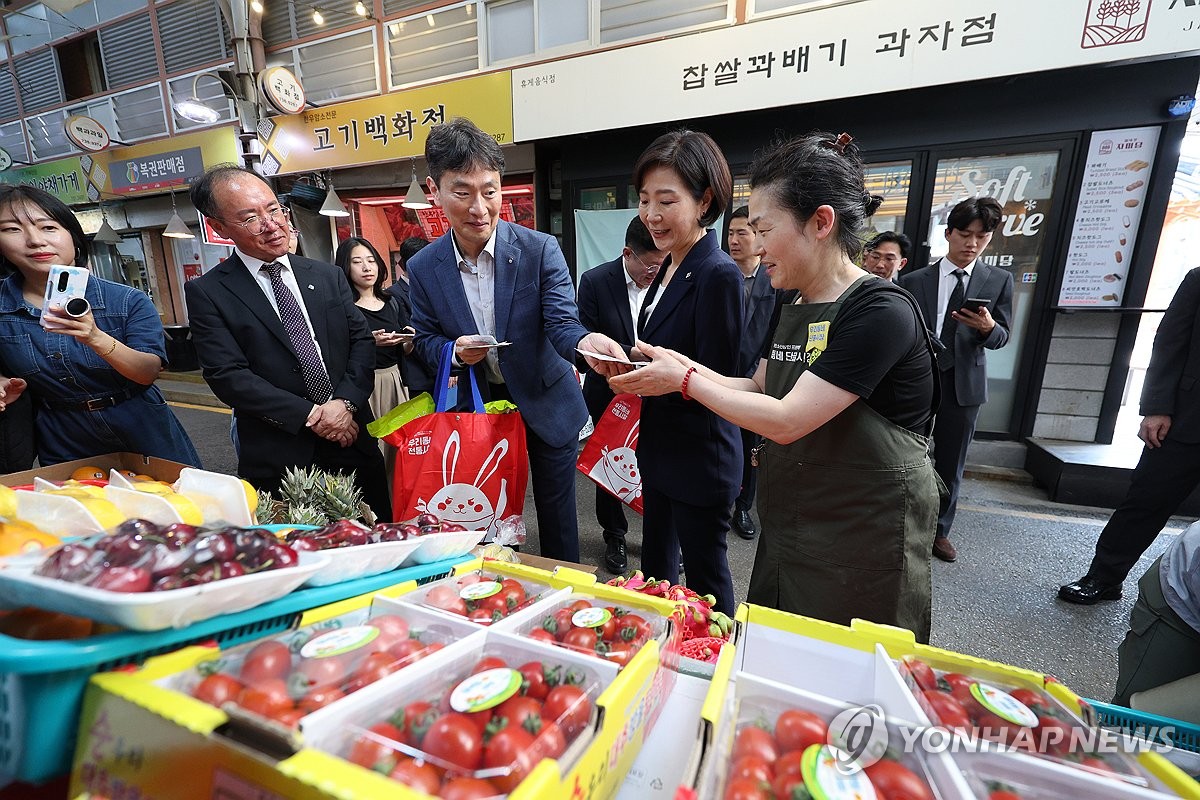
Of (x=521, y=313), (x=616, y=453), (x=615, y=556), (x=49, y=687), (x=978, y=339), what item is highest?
(x=521, y=313)

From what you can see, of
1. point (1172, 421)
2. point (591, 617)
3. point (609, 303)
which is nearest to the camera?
point (591, 617)

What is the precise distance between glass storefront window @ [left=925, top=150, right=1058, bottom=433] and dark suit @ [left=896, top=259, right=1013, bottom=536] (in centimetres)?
134

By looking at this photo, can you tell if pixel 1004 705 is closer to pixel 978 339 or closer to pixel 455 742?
pixel 455 742

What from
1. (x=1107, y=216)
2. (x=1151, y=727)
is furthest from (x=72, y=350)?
(x=1107, y=216)

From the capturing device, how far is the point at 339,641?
2.62 feet

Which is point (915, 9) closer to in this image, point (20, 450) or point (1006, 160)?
point (1006, 160)

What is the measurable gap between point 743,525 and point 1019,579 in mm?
1592

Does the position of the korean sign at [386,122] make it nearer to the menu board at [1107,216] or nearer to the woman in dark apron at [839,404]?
the woman in dark apron at [839,404]

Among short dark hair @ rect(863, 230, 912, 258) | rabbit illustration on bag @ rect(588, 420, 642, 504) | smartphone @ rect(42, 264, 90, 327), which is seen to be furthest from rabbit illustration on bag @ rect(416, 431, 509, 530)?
short dark hair @ rect(863, 230, 912, 258)

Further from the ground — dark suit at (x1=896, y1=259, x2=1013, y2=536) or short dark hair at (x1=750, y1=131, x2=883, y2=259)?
short dark hair at (x1=750, y1=131, x2=883, y2=259)

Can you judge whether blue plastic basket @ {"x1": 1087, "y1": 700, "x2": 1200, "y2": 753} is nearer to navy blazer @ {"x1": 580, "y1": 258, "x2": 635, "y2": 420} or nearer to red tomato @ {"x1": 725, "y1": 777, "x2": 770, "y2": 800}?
red tomato @ {"x1": 725, "y1": 777, "x2": 770, "y2": 800}

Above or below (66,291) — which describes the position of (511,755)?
below

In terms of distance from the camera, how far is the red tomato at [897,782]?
601 millimetres

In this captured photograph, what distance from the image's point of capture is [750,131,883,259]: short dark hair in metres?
1.29
